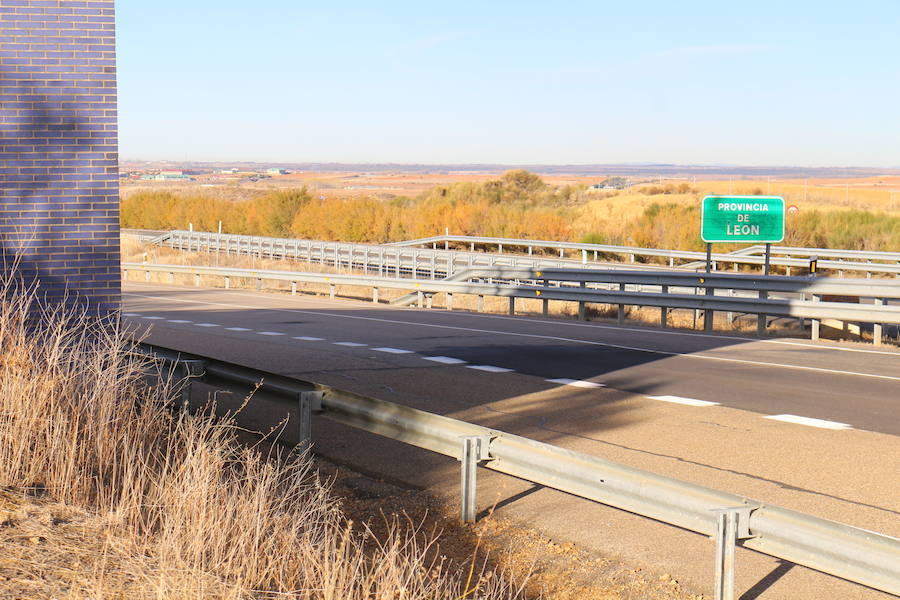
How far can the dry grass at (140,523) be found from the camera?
4590mm

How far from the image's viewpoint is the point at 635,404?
11.5m

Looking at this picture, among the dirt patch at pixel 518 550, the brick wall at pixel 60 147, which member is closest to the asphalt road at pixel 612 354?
the brick wall at pixel 60 147

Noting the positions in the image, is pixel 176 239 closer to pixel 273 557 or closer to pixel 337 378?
pixel 337 378

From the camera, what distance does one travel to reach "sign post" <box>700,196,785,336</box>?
25109 mm

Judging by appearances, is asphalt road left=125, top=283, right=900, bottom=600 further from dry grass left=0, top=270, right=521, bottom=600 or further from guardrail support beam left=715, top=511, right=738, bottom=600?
dry grass left=0, top=270, right=521, bottom=600

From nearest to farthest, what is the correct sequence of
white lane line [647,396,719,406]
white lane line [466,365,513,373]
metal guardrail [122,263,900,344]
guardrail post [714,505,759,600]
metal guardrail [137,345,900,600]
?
1. metal guardrail [137,345,900,600]
2. guardrail post [714,505,759,600]
3. white lane line [647,396,719,406]
4. white lane line [466,365,513,373]
5. metal guardrail [122,263,900,344]

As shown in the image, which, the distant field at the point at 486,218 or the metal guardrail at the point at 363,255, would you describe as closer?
the metal guardrail at the point at 363,255

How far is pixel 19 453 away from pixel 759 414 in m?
7.15

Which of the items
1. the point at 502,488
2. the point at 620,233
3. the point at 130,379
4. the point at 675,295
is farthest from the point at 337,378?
the point at 620,233

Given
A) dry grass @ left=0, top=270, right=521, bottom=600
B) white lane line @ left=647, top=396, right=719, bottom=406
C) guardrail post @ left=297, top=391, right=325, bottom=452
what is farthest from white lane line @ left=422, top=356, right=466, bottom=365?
dry grass @ left=0, top=270, right=521, bottom=600

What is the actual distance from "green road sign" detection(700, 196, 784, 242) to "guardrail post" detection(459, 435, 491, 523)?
1922 cm

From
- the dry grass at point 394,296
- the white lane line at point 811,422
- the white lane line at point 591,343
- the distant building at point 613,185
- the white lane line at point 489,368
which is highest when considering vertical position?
the distant building at point 613,185

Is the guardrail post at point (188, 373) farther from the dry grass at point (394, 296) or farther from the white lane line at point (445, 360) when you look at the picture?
the dry grass at point (394, 296)

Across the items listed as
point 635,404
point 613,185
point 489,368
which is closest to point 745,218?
point 489,368
